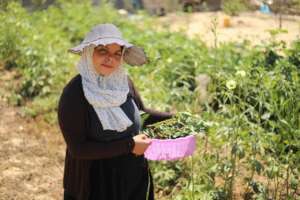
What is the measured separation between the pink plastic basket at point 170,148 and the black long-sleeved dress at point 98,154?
4.0 inches

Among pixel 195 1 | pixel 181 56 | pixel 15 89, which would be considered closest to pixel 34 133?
pixel 15 89

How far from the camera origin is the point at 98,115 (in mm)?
2014

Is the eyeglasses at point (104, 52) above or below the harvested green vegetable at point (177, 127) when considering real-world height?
above

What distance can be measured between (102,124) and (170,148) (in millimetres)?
314

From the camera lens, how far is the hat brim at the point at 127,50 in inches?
75.4

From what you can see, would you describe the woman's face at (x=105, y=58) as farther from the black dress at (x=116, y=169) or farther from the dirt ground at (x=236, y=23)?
the dirt ground at (x=236, y=23)

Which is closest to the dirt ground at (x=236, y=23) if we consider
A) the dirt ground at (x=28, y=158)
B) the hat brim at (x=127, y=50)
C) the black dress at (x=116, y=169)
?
the dirt ground at (x=28, y=158)

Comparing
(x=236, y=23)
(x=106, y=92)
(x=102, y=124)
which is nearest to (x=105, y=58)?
(x=106, y=92)

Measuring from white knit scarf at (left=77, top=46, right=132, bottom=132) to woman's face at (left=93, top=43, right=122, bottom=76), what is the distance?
2 cm

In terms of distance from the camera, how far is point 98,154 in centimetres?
197

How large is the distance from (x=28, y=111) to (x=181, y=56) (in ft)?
5.86

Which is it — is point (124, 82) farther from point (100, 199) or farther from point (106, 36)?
point (100, 199)

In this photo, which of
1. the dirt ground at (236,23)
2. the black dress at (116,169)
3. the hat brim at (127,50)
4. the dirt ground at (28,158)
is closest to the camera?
the hat brim at (127,50)

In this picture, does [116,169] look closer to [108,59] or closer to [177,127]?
[177,127]
